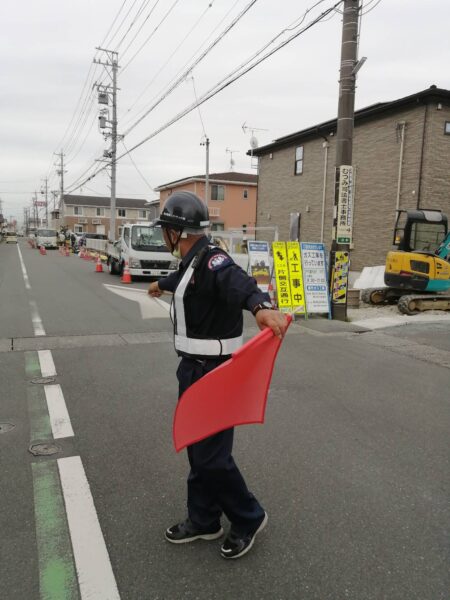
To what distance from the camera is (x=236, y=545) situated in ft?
8.23

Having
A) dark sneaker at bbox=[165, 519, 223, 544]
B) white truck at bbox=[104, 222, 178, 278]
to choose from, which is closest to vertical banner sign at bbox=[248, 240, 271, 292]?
white truck at bbox=[104, 222, 178, 278]

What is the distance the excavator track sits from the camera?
11.1 m

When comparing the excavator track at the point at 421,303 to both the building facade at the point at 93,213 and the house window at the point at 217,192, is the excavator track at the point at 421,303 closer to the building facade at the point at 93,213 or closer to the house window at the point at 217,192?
the house window at the point at 217,192

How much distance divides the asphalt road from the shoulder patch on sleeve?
1.54 m

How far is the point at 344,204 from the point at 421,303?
3.38 meters

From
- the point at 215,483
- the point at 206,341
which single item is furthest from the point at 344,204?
the point at 215,483

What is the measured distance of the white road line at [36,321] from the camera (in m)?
8.10

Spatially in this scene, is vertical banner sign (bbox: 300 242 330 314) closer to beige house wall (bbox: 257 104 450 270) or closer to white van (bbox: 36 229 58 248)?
beige house wall (bbox: 257 104 450 270)

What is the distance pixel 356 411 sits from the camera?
475cm

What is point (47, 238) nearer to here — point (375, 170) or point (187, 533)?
point (375, 170)

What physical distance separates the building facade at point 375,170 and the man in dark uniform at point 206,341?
15547 mm

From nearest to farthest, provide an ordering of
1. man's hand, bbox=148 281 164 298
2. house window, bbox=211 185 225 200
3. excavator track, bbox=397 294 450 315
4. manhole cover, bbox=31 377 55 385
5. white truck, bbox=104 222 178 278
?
man's hand, bbox=148 281 164 298 → manhole cover, bbox=31 377 55 385 → excavator track, bbox=397 294 450 315 → white truck, bbox=104 222 178 278 → house window, bbox=211 185 225 200

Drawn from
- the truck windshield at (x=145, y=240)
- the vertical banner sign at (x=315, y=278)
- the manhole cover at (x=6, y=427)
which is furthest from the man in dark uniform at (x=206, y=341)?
the truck windshield at (x=145, y=240)

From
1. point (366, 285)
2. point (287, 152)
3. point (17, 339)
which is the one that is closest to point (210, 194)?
point (287, 152)
